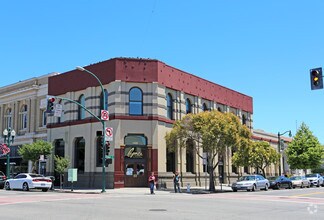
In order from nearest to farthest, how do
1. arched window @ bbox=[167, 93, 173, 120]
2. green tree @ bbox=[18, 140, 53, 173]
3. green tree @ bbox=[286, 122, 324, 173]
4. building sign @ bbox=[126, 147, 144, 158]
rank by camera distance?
1. building sign @ bbox=[126, 147, 144, 158]
2. green tree @ bbox=[18, 140, 53, 173]
3. arched window @ bbox=[167, 93, 173, 120]
4. green tree @ bbox=[286, 122, 324, 173]

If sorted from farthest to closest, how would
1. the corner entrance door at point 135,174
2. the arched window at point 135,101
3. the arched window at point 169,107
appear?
the arched window at point 169,107 < the arched window at point 135,101 < the corner entrance door at point 135,174

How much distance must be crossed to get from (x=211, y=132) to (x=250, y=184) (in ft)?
19.7

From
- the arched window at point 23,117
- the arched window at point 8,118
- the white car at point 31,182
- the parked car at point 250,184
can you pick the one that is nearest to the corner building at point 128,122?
the white car at point 31,182

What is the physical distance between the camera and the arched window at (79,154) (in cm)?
3744

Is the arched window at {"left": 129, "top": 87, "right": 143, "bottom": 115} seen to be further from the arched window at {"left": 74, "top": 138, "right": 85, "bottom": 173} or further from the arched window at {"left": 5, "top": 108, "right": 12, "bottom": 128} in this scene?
the arched window at {"left": 5, "top": 108, "right": 12, "bottom": 128}

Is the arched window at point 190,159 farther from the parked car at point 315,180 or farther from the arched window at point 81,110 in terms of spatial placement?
the parked car at point 315,180

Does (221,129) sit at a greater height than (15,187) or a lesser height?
greater

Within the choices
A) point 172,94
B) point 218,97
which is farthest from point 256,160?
point 172,94

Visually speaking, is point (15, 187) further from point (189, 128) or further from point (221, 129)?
point (221, 129)

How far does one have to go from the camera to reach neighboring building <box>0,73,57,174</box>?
43344 millimetres

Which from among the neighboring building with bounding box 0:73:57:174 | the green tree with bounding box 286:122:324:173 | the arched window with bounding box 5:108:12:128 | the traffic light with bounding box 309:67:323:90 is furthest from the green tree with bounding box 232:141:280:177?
the arched window with bounding box 5:108:12:128

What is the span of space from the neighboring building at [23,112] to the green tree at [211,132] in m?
15.8

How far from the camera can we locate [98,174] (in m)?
35.1

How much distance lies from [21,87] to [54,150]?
35.9ft
